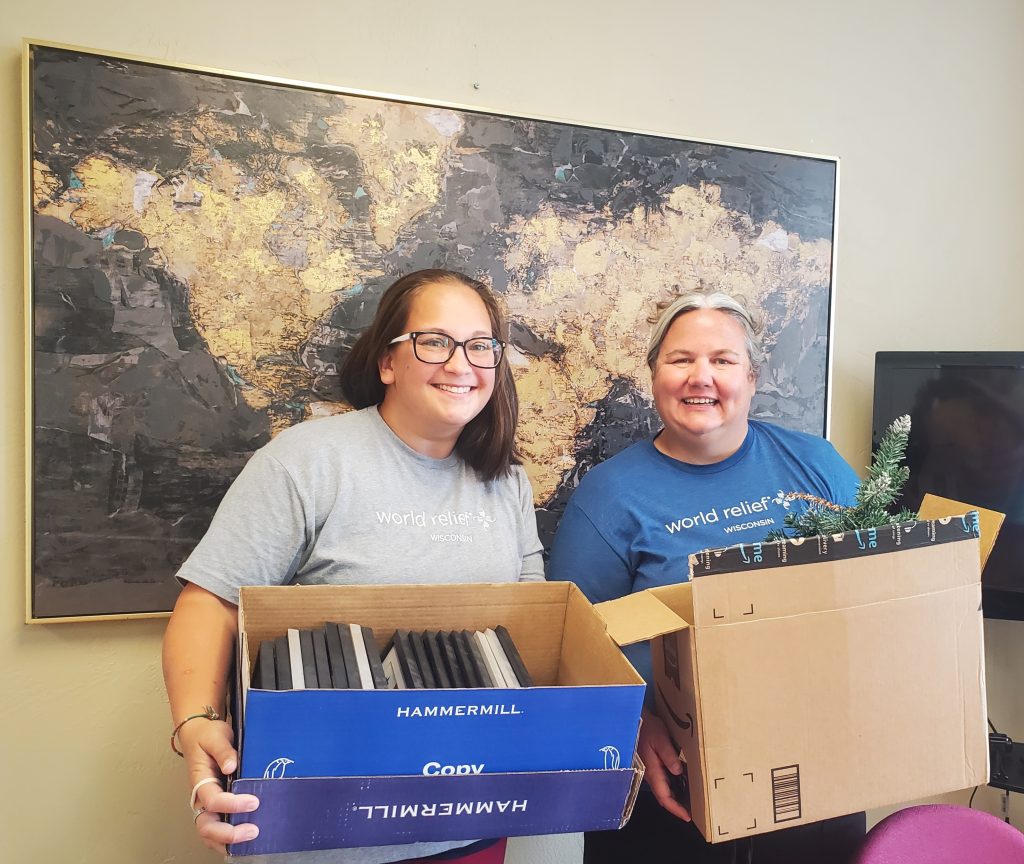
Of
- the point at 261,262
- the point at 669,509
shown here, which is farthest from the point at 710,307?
the point at 261,262

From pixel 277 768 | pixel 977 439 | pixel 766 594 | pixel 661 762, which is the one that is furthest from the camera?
pixel 977 439

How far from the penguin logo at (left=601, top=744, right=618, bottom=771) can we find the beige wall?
3.47 ft

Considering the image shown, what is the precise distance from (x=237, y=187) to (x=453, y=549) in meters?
0.86

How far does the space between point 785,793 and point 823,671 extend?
167 millimetres

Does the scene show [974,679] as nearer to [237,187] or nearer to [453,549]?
[453,549]


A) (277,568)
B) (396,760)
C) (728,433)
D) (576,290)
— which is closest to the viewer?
(396,760)

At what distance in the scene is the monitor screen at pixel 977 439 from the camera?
5.75 feet

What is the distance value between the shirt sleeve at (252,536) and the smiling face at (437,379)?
235 mm

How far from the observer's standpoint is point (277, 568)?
1103 mm

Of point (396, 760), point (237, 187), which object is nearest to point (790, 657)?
point (396, 760)

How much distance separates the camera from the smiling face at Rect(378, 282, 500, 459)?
1175 millimetres

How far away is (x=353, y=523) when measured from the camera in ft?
3.75

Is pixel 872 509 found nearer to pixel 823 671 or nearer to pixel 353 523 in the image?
pixel 823 671

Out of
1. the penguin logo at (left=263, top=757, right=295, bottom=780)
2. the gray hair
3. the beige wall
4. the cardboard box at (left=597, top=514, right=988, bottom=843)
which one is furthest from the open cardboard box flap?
the beige wall
